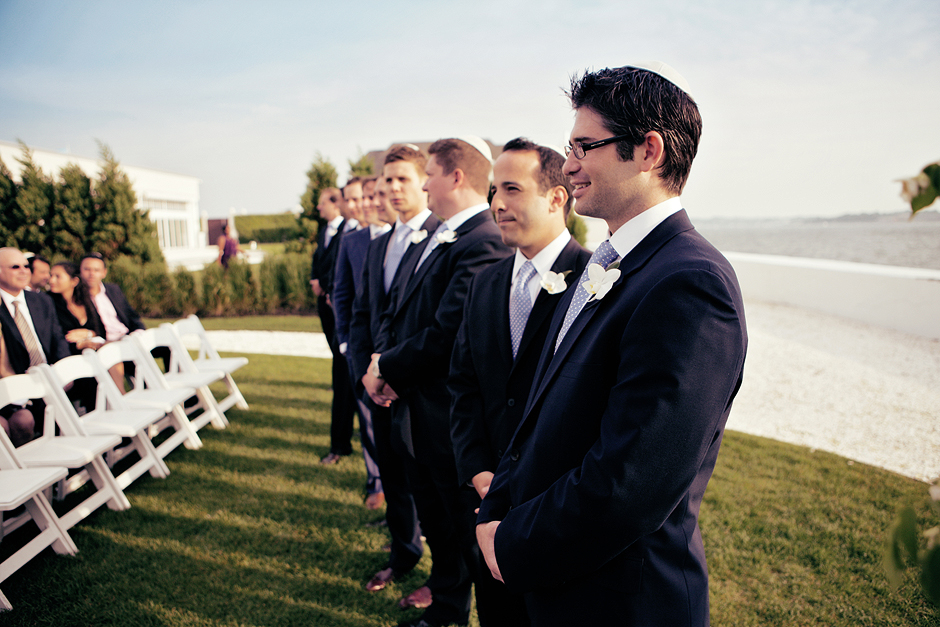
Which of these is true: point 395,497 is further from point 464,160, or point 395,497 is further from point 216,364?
point 216,364

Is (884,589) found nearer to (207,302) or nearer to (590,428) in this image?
(590,428)

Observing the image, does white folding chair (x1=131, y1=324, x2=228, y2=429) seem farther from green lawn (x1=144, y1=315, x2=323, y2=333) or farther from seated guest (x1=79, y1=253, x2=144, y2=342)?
green lawn (x1=144, y1=315, x2=323, y2=333)

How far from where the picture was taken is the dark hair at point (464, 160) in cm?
329

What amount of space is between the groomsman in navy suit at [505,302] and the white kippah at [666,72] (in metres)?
0.96

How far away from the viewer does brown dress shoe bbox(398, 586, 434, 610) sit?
11.4 ft

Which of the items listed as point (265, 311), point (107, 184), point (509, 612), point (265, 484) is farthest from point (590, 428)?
point (107, 184)

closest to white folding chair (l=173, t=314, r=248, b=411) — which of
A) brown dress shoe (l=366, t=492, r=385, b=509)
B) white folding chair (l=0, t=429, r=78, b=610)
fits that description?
white folding chair (l=0, t=429, r=78, b=610)

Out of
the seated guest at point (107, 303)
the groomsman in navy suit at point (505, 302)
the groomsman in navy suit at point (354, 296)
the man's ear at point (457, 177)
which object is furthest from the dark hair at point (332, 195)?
the groomsman in navy suit at point (505, 302)

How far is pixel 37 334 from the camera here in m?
5.64

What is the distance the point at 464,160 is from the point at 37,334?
17.3ft

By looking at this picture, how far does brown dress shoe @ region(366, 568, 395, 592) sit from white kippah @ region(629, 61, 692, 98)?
3.56m

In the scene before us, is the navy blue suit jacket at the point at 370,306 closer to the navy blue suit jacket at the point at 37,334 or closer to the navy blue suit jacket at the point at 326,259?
the navy blue suit jacket at the point at 326,259

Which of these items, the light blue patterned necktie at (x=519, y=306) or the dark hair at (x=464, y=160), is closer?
the light blue patterned necktie at (x=519, y=306)

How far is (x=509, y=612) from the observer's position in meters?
2.54
